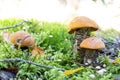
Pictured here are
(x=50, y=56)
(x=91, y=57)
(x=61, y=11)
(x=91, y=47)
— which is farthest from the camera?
(x=61, y=11)

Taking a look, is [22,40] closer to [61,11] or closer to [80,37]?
[80,37]

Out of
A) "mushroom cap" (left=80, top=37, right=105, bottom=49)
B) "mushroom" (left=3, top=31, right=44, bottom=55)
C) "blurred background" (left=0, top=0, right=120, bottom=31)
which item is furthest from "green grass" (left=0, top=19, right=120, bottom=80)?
"blurred background" (left=0, top=0, right=120, bottom=31)

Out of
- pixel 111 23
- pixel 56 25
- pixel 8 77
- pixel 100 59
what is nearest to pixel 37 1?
pixel 111 23

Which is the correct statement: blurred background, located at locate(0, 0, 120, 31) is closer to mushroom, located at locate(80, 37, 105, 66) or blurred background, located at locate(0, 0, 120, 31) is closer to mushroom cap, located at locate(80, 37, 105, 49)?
mushroom, located at locate(80, 37, 105, 66)

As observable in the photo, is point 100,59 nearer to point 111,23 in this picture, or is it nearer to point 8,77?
point 8,77

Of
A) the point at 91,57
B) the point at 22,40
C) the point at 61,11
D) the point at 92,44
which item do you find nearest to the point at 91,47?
the point at 92,44

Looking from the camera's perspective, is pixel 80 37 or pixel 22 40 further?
pixel 80 37
